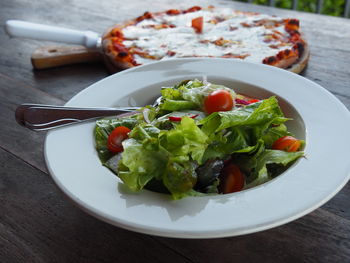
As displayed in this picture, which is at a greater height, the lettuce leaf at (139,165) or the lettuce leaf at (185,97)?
the lettuce leaf at (185,97)

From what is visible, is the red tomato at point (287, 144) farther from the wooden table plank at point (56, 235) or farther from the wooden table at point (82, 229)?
the wooden table plank at point (56, 235)

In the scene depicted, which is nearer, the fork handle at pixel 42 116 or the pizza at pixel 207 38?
the fork handle at pixel 42 116

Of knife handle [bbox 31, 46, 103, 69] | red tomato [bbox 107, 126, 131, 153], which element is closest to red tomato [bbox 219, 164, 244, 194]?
red tomato [bbox 107, 126, 131, 153]

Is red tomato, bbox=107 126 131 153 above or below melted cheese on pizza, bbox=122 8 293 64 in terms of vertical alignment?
below

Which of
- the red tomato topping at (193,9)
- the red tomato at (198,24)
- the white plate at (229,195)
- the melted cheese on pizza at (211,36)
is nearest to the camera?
the white plate at (229,195)

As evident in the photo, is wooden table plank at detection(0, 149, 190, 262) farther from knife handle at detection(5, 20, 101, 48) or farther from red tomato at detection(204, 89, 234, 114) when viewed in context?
knife handle at detection(5, 20, 101, 48)

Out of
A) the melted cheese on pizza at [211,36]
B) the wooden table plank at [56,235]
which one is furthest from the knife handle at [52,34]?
the wooden table plank at [56,235]
